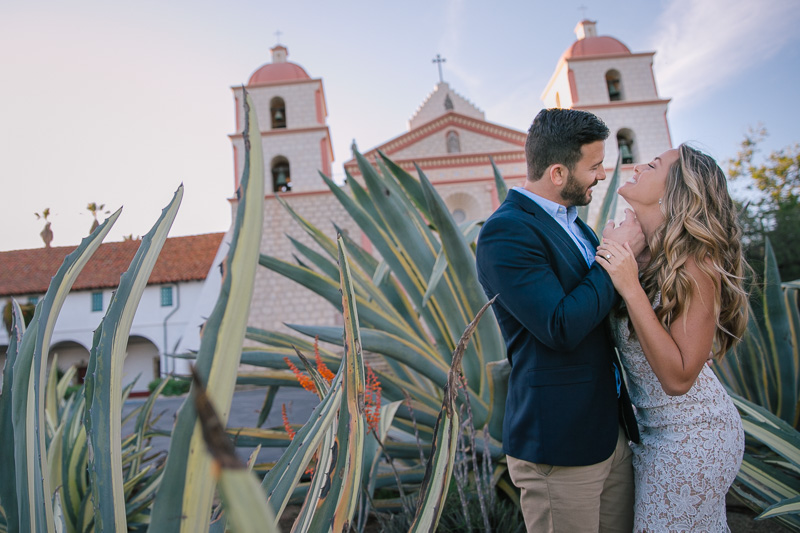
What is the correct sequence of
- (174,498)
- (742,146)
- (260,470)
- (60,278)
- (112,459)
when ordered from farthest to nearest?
(742,146) < (260,470) < (60,278) < (112,459) < (174,498)

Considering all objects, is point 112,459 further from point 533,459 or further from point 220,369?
point 533,459

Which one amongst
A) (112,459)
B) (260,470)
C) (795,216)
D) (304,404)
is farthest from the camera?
(795,216)

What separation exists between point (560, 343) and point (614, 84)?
18414 mm

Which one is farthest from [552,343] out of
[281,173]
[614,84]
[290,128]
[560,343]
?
[614,84]

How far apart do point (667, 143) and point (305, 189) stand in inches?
426

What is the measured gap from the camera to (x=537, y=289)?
1.05 metres

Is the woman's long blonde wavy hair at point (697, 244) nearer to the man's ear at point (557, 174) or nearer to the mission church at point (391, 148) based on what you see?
the man's ear at point (557, 174)

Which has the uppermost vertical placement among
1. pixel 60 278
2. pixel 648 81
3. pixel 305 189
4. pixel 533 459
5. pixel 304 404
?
pixel 648 81

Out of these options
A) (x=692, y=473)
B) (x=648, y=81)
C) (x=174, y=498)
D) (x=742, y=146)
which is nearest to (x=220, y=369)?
(x=174, y=498)

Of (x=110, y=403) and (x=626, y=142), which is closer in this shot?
(x=110, y=403)

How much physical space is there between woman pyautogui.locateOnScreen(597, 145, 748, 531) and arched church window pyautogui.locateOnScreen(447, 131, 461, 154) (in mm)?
17542

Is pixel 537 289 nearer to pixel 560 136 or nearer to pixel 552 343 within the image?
pixel 552 343

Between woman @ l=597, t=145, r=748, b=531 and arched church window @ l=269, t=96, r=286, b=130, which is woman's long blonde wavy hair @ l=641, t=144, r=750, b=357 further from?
arched church window @ l=269, t=96, r=286, b=130

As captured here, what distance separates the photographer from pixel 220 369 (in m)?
0.44
